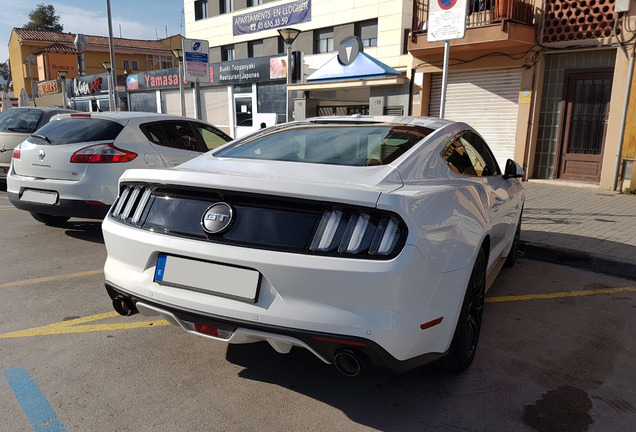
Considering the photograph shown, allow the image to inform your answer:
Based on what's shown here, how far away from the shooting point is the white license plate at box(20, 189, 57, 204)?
548cm

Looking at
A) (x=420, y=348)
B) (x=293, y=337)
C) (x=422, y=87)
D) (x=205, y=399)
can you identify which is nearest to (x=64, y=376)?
(x=205, y=399)

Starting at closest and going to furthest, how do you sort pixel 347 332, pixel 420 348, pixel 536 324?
pixel 347 332
pixel 420 348
pixel 536 324

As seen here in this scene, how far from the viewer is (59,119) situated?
6125 mm

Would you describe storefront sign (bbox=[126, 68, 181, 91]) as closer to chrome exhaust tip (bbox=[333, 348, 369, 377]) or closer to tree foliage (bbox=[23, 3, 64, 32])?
chrome exhaust tip (bbox=[333, 348, 369, 377])

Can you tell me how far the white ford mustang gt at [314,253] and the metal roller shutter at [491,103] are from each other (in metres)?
11.1

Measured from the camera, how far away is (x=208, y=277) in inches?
93.5

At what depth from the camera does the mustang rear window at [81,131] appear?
5609mm

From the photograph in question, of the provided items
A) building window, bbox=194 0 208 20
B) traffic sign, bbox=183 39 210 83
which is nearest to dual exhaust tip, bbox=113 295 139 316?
traffic sign, bbox=183 39 210 83

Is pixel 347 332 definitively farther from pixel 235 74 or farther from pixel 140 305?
pixel 235 74

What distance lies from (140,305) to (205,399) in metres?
0.61

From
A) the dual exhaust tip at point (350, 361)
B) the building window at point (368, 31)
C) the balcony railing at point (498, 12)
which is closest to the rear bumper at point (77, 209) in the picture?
the dual exhaust tip at point (350, 361)

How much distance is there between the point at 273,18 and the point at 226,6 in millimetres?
4895

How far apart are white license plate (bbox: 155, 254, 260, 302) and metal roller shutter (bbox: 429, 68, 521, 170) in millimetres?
12057

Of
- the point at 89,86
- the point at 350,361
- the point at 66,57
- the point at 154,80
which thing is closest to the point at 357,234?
the point at 350,361
